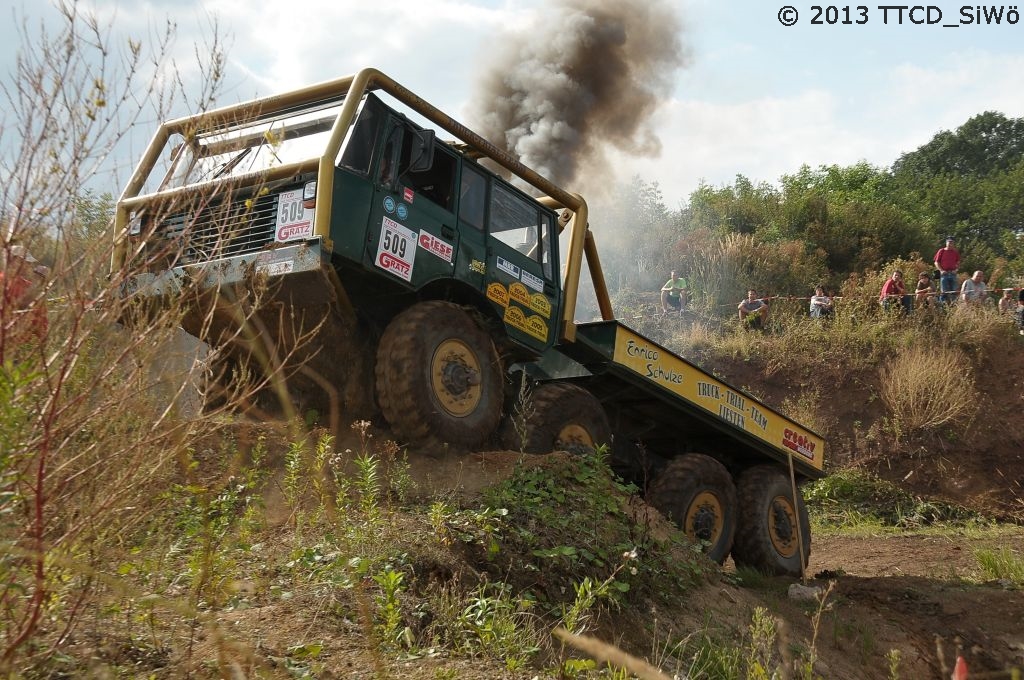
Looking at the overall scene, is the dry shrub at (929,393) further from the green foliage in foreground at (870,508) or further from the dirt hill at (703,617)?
the dirt hill at (703,617)

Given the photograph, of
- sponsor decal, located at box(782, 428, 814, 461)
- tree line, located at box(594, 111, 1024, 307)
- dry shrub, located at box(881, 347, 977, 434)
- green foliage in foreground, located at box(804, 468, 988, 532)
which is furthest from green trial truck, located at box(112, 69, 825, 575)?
tree line, located at box(594, 111, 1024, 307)

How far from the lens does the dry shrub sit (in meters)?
16.4

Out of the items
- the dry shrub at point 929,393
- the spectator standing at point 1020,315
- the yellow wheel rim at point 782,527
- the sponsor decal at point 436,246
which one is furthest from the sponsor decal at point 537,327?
the spectator standing at point 1020,315

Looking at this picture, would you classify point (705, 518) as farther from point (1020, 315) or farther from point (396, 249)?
point (1020, 315)

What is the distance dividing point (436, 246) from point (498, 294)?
76 cm

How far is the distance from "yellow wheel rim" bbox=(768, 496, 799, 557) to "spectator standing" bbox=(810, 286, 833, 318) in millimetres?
10089

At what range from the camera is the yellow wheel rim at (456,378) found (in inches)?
267

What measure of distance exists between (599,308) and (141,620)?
6566 mm

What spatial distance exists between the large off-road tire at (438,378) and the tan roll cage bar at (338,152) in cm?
93

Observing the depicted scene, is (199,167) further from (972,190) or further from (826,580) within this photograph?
(972,190)

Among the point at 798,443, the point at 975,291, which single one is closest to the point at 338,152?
the point at 798,443

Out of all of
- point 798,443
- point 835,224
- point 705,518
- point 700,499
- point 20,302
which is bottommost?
point 705,518

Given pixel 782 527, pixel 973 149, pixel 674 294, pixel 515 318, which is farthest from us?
pixel 973 149

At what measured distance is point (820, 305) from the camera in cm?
1962
